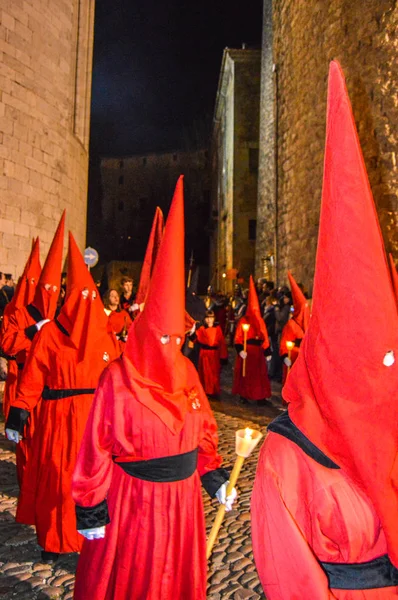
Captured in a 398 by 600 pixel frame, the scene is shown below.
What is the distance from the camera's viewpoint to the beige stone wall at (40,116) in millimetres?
13094

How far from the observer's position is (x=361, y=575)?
1.65m

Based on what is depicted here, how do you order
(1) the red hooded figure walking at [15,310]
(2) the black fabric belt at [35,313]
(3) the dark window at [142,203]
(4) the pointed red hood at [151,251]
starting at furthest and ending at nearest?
1. (3) the dark window at [142,203]
2. (1) the red hooded figure walking at [15,310]
3. (2) the black fabric belt at [35,313]
4. (4) the pointed red hood at [151,251]

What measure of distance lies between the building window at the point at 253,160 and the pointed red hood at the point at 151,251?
77.4 ft

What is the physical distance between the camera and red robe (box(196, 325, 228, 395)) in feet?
32.8

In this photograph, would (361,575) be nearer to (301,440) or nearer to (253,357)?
(301,440)

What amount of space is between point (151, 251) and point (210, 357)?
529 cm

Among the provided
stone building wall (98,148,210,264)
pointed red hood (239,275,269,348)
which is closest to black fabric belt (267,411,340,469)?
pointed red hood (239,275,269,348)

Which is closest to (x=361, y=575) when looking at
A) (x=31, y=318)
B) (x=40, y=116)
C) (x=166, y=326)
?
(x=166, y=326)

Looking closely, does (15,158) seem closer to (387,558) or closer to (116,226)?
(387,558)

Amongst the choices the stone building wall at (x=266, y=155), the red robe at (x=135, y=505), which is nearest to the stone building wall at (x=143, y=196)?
the stone building wall at (x=266, y=155)

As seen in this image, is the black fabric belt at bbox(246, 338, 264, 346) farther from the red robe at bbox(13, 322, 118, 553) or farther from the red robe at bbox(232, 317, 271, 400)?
the red robe at bbox(13, 322, 118, 553)

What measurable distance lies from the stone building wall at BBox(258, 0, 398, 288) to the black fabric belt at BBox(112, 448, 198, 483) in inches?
337

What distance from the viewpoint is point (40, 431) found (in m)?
3.94

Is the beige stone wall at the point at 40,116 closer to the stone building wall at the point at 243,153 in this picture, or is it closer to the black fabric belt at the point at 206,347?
the black fabric belt at the point at 206,347
